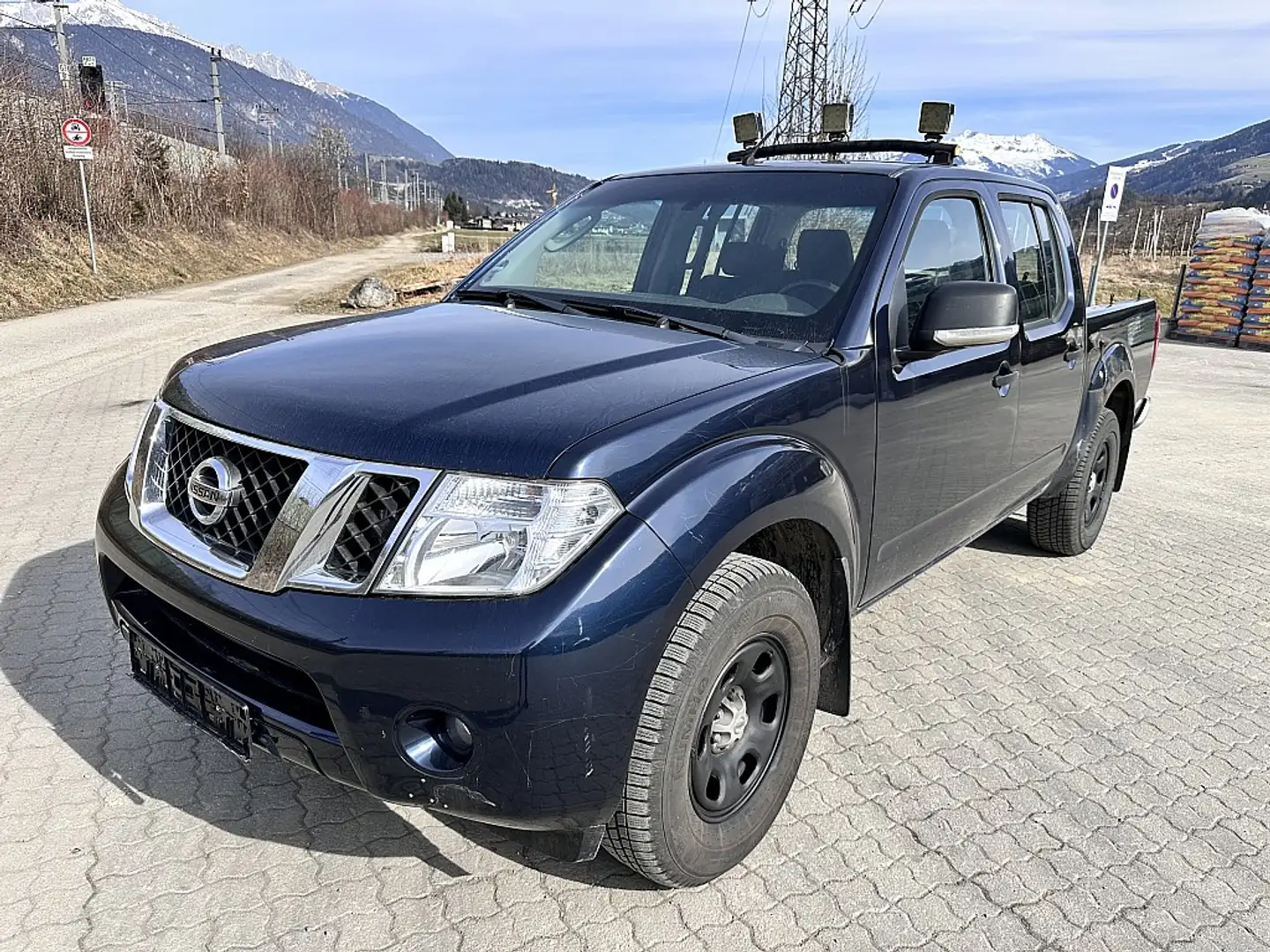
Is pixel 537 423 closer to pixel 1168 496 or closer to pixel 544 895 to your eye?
pixel 544 895

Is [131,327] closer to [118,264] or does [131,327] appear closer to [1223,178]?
[118,264]

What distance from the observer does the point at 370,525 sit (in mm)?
1943

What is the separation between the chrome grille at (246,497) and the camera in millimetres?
2057

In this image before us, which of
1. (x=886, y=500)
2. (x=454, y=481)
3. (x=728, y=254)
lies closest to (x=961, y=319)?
(x=886, y=500)

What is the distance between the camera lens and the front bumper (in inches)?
71.7

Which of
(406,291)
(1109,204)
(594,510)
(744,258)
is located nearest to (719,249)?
(744,258)

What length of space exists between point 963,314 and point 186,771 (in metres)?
2.76

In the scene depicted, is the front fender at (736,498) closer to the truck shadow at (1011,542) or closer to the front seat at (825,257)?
the front seat at (825,257)

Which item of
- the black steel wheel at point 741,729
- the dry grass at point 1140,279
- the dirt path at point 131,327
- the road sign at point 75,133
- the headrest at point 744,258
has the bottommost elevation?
the dry grass at point 1140,279

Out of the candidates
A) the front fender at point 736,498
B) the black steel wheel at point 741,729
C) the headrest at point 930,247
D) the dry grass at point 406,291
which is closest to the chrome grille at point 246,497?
the front fender at point 736,498

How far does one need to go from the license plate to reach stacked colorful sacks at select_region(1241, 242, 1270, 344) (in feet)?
59.8

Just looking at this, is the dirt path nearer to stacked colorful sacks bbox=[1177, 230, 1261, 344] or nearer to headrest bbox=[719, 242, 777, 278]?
headrest bbox=[719, 242, 777, 278]

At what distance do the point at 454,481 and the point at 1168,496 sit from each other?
6.43m

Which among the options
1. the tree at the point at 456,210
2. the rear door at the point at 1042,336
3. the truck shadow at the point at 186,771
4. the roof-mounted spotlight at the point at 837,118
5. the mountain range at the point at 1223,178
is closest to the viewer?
the truck shadow at the point at 186,771
